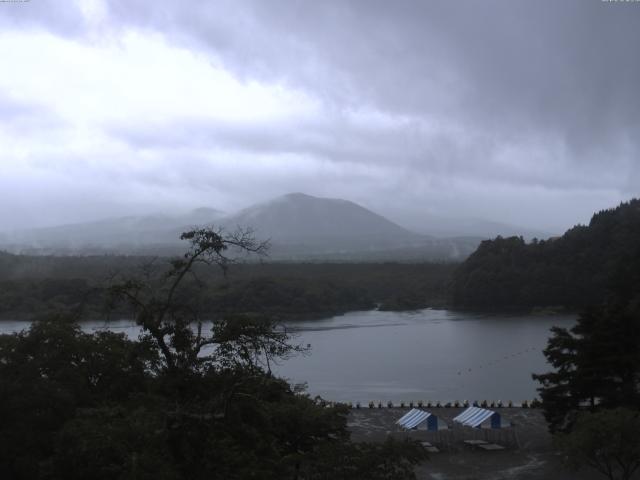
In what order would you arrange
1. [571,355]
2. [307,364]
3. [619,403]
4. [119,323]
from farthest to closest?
[119,323]
[307,364]
[571,355]
[619,403]

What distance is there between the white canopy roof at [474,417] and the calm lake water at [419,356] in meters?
4.61

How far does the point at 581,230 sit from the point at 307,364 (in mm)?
22744

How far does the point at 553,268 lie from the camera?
116 ft

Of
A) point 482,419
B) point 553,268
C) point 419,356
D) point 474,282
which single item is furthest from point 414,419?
point 474,282

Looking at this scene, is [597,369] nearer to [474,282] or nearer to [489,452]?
[489,452]

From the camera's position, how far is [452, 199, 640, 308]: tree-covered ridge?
34312 mm

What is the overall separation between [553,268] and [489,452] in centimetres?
2695

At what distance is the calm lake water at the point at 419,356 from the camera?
17.5 metres

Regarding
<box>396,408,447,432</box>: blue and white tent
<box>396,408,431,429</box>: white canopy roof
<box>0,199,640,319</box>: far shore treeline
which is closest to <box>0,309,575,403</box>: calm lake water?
<box>0,199,640,319</box>: far shore treeline

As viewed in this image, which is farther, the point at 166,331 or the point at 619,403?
the point at 619,403

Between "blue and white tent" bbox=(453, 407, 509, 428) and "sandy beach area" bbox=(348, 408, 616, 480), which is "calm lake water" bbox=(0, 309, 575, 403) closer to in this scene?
"sandy beach area" bbox=(348, 408, 616, 480)

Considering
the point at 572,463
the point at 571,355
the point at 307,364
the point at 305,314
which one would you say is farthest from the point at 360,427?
the point at 305,314

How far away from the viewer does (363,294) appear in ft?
130

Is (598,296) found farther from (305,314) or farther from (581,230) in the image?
(305,314)
